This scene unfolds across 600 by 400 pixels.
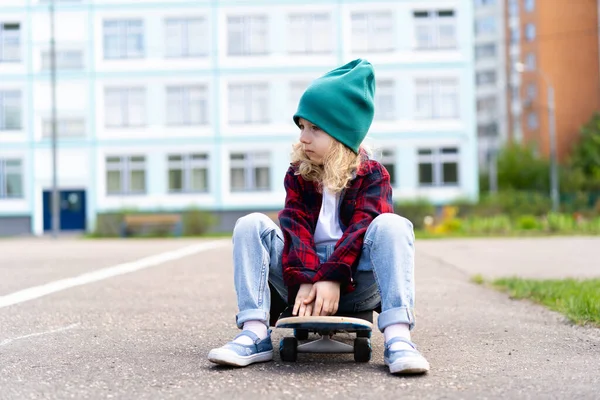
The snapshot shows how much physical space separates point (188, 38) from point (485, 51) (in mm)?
42108

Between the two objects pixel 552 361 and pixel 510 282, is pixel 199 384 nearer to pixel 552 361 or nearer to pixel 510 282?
pixel 552 361

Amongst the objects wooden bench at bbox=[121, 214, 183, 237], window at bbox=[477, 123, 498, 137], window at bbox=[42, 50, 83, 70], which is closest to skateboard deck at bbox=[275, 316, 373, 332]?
wooden bench at bbox=[121, 214, 183, 237]

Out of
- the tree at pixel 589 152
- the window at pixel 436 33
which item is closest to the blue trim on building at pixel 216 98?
the window at pixel 436 33

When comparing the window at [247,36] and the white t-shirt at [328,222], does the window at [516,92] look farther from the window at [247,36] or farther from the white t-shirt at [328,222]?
the white t-shirt at [328,222]

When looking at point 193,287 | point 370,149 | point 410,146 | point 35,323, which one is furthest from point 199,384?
point 410,146

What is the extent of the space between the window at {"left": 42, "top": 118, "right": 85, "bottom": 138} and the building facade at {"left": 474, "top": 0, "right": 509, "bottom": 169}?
132 ft

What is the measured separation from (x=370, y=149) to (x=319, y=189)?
0.32 metres

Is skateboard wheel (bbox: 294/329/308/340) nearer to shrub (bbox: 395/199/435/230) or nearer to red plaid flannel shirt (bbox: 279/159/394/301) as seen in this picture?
red plaid flannel shirt (bbox: 279/159/394/301)

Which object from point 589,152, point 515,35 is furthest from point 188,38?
point 515,35

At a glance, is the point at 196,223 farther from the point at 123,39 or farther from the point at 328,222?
the point at 328,222

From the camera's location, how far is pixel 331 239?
344 cm

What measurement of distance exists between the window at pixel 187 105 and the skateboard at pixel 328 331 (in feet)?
96.9

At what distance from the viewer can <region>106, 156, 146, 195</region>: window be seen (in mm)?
32500

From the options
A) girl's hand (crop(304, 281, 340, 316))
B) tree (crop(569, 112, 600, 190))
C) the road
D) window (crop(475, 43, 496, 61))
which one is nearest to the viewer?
the road
